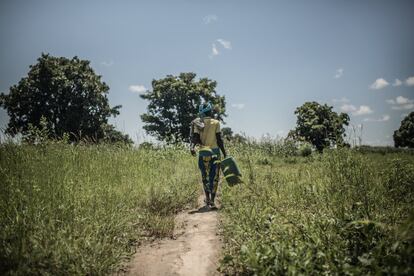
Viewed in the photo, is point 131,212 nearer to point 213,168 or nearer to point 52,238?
point 52,238

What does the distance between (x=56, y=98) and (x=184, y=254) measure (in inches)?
1227

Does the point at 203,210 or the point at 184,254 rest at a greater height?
the point at 203,210

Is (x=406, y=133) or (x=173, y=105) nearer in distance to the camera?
(x=173, y=105)

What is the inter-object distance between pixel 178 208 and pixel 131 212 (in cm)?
152

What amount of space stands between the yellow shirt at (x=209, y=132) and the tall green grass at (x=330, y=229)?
4.07ft

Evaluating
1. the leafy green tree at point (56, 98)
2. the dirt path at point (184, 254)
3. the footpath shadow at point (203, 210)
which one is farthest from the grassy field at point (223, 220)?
the leafy green tree at point (56, 98)

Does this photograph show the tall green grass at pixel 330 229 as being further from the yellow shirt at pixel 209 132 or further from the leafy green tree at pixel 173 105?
the leafy green tree at pixel 173 105

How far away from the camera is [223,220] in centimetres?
489

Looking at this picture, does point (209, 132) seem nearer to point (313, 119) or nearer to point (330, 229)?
point (330, 229)

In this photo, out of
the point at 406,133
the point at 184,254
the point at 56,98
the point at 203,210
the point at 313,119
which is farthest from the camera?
the point at 406,133

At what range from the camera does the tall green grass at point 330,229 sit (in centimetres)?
244

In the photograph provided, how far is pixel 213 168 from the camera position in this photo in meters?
6.26

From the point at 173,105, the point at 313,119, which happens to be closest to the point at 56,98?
the point at 173,105

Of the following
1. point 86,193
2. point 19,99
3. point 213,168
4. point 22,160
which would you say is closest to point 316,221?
point 213,168
